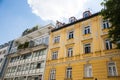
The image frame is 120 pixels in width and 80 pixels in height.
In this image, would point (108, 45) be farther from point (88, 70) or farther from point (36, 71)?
point (36, 71)

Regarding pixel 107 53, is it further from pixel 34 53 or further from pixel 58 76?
pixel 34 53

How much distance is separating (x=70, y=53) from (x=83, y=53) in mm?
2765

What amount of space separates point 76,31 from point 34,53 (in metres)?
11.7

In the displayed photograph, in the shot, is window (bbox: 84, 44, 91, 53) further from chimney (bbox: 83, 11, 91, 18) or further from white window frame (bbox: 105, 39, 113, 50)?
chimney (bbox: 83, 11, 91, 18)

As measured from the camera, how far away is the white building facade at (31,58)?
28453 mm

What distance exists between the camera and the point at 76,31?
2491 cm

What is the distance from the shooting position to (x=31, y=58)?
31.2 metres

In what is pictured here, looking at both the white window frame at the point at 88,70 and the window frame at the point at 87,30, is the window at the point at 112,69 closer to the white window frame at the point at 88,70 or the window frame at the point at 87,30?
the white window frame at the point at 88,70

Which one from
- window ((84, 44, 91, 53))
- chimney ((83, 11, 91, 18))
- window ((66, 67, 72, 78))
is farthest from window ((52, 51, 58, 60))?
chimney ((83, 11, 91, 18))

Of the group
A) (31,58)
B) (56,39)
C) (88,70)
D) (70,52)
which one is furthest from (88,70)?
(31,58)

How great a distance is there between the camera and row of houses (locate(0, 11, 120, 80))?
63.8ft

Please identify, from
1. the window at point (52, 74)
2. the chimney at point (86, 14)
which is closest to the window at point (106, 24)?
the chimney at point (86, 14)

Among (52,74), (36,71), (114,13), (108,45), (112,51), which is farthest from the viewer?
(36,71)

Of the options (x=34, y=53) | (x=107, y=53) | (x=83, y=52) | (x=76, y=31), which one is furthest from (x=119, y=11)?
(x=34, y=53)
